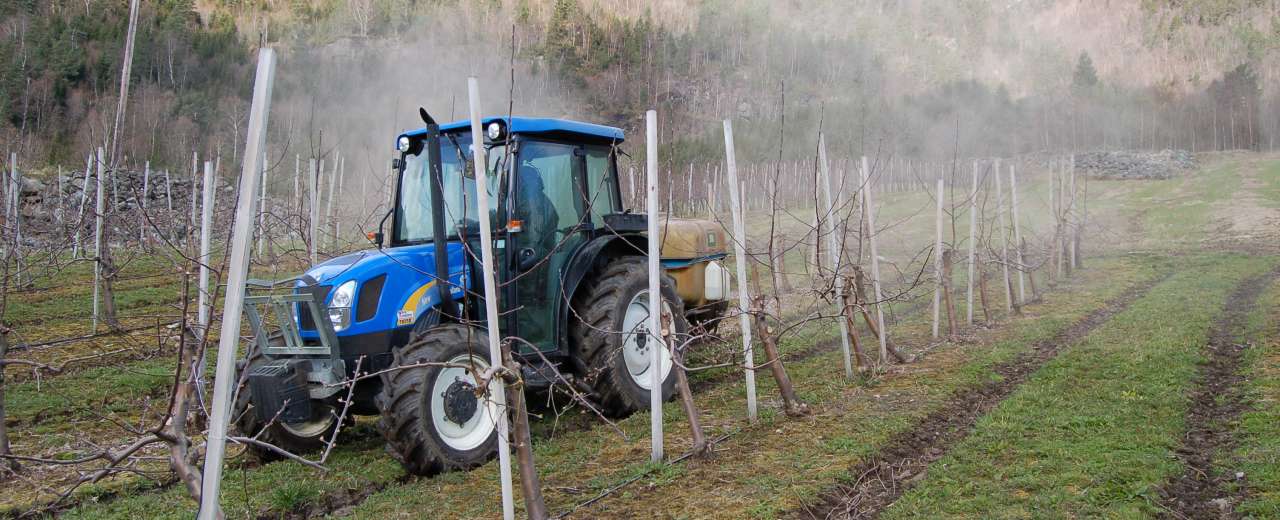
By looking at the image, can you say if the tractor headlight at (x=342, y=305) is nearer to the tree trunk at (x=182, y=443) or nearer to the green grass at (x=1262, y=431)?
the tree trunk at (x=182, y=443)

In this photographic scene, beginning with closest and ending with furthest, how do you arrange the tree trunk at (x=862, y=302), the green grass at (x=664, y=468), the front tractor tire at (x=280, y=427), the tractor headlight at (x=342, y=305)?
the green grass at (x=664, y=468) → the tractor headlight at (x=342, y=305) → the front tractor tire at (x=280, y=427) → the tree trunk at (x=862, y=302)

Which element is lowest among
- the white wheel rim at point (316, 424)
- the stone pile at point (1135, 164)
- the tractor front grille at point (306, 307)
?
the white wheel rim at point (316, 424)

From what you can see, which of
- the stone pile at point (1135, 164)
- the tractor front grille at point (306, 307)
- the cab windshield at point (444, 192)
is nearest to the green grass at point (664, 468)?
the tractor front grille at point (306, 307)

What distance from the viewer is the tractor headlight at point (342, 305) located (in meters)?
4.91

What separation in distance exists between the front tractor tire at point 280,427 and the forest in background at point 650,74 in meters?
4.28

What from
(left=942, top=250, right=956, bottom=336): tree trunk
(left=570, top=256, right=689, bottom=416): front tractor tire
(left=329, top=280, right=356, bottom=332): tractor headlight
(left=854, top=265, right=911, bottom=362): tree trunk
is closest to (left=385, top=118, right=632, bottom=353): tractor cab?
(left=570, top=256, right=689, bottom=416): front tractor tire

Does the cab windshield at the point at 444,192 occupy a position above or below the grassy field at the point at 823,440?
above

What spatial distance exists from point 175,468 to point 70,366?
24.3 ft

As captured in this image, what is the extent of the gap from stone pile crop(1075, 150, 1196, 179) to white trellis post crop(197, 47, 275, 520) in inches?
1835

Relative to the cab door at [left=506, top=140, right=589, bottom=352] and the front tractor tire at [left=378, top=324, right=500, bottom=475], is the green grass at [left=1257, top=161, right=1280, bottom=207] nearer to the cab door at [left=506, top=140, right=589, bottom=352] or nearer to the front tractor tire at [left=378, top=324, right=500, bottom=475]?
the cab door at [left=506, top=140, right=589, bottom=352]

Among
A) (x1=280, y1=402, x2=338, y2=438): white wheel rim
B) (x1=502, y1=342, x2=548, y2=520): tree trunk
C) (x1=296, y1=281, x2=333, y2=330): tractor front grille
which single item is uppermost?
(x1=296, y1=281, x2=333, y2=330): tractor front grille

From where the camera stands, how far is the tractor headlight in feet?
16.1

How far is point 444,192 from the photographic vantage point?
556cm

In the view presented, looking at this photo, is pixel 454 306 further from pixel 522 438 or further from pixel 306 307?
pixel 522 438
